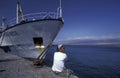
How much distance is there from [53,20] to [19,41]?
452 cm

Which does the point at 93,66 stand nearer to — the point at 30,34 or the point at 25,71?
the point at 30,34

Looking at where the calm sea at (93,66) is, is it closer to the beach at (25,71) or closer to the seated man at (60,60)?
the beach at (25,71)

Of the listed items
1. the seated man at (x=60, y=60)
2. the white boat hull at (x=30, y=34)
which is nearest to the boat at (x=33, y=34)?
the white boat hull at (x=30, y=34)

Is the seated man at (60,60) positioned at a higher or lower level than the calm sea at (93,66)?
higher

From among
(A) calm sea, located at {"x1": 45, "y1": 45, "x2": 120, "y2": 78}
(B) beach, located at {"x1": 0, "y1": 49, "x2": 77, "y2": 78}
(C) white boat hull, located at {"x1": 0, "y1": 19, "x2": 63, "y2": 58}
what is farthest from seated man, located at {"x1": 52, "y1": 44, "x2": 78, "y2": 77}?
(A) calm sea, located at {"x1": 45, "y1": 45, "x2": 120, "y2": 78}

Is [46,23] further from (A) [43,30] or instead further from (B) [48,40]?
(B) [48,40]

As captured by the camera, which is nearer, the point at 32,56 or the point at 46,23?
the point at 46,23

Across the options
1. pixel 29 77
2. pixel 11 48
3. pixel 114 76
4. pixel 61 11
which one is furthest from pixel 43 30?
pixel 114 76

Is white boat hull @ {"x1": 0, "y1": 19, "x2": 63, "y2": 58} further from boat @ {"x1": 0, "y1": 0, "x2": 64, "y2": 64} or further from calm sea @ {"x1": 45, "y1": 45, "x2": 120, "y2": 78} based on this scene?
calm sea @ {"x1": 45, "y1": 45, "x2": 120, "y2": 78}

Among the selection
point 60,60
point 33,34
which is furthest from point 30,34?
point 60,60

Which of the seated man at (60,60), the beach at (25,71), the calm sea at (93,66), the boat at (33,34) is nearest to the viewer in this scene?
the seated man at (60,60)

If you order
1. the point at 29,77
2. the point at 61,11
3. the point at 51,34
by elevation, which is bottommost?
the point at 29,77

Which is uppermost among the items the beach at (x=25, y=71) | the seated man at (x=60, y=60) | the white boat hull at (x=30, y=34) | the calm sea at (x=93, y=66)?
the white boat hull at (x=30, y=34)

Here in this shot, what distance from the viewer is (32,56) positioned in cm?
1474
